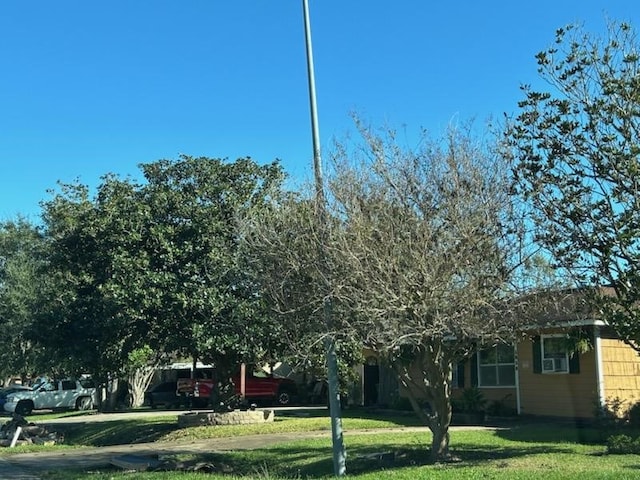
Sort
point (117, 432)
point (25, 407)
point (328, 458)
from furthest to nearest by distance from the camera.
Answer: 1. point (25, 407)
2. point (117, 432)
3. point (328, 458)

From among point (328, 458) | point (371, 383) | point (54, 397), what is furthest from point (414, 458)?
point (54, 397)

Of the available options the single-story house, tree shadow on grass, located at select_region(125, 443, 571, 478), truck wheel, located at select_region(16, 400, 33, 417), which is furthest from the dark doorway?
truck wheel, located at select_region(16, 400, 33, 417)

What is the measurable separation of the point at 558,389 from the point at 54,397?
2683 centimetres

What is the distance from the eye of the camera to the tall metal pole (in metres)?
11.3

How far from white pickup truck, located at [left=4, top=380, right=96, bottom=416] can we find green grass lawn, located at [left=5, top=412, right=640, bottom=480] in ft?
59.6

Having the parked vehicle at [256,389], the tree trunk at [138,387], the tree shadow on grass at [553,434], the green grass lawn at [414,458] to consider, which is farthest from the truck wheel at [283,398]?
the tree shadow on grass at [553,434]

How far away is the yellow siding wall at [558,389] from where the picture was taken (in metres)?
19.8

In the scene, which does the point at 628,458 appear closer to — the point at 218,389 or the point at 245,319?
the point at 245,319

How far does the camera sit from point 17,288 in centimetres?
3856

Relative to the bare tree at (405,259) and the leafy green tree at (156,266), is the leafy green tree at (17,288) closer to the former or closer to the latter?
the leafy green tree at (156,266)

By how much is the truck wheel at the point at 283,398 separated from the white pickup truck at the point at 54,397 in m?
9.84

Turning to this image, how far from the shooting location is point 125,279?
18.9 metres

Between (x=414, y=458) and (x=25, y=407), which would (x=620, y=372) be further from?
(x=25, y=407)

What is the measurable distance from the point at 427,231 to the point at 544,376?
1228cm
